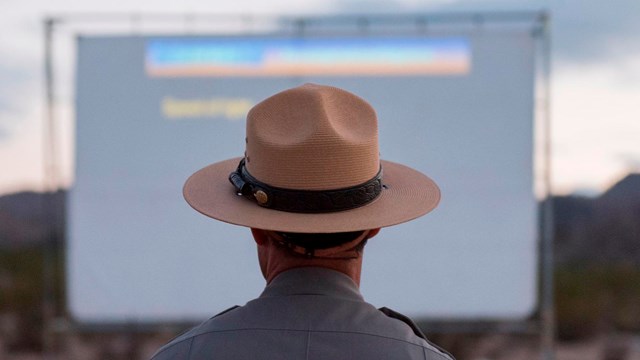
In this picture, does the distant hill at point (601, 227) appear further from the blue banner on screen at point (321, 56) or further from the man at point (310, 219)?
the man at point (310, 219)

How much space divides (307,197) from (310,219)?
0.31 feet

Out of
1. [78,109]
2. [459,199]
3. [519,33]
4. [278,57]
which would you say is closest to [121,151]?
[78,109]

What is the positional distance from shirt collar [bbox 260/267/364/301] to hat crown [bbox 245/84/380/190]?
0.21 meters

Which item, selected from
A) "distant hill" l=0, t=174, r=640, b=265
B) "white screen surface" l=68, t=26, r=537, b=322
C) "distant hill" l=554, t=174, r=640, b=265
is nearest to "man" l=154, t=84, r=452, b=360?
"white screen surface" l=68, t=26, r=537, b=322

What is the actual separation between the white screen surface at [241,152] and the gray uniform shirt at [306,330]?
4363 mm

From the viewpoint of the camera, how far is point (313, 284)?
1.67 m

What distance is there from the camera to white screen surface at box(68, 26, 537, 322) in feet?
19.8

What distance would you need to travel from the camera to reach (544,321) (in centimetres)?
606

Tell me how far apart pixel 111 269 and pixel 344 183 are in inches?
182

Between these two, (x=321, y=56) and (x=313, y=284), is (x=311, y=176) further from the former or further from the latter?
(x=321, y=56)

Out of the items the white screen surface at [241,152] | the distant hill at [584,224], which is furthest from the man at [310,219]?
the distant hill at [584,224]

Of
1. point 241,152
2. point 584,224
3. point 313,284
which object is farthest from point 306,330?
point 584,224

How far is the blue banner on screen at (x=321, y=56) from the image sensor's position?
6.08 metres

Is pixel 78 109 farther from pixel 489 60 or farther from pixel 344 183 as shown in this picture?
pixel 344 183
